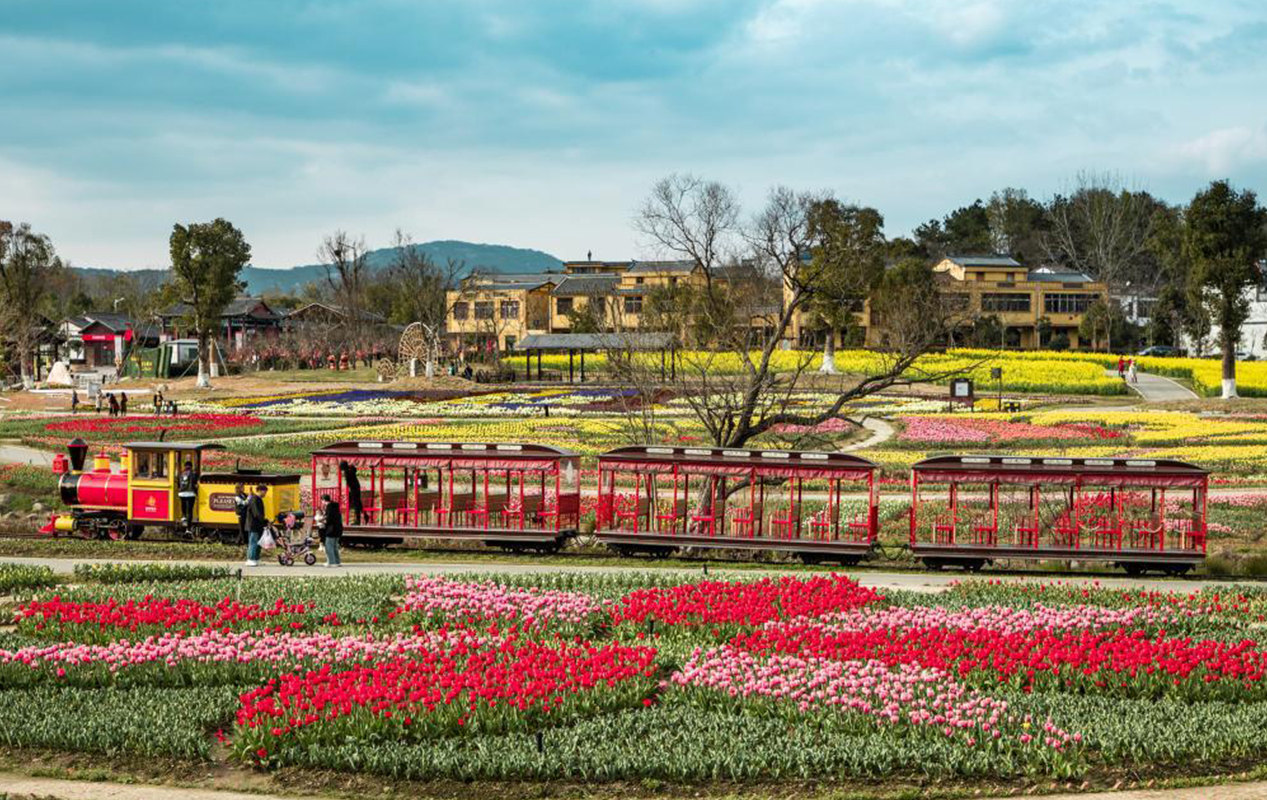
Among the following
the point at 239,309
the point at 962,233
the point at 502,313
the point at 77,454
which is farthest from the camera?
the point at 962,233

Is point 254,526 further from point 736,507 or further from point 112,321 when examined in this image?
point 112,321

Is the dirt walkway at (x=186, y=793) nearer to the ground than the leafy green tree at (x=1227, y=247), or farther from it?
nearer to the ground

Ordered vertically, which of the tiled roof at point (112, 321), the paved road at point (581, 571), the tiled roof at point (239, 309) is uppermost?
the tiled roof at point (239, 309)

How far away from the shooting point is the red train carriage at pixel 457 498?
3297 centimetres

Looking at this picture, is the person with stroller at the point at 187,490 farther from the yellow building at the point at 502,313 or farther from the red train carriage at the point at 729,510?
the yellow building at the point at 502,313

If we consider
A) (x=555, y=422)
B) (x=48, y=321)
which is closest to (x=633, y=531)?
(x=555, y=422)

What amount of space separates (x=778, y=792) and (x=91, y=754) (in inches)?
312

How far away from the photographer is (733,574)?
27766 mm

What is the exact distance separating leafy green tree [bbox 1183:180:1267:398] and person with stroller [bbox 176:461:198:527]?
6101 cm

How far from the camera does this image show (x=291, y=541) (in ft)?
101

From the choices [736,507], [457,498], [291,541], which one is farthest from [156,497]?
[736,507]

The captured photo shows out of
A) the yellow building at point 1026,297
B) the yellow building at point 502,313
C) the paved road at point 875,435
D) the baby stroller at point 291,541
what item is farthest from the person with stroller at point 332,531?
the yellow building at point 502,313

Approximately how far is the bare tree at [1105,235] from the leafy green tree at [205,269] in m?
93.6

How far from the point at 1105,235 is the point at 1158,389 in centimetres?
7838
